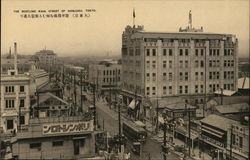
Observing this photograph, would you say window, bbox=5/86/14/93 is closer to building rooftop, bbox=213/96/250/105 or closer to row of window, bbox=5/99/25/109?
row of window, bbox=5/99/25/109

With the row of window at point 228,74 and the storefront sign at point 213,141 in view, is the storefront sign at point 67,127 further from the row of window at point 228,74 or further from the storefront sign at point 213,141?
the row of window at point 228,74

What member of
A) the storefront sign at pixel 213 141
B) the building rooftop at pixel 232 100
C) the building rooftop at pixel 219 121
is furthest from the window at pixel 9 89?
the building rooftop at pixel 232 100

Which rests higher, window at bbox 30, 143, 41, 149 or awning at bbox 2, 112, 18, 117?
window at bbox 30, 143, 41, 149

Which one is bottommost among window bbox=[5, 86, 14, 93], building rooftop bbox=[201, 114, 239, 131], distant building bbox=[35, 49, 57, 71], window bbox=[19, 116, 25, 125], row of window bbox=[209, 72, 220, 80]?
window bbox=[19, 116, 25, 125]

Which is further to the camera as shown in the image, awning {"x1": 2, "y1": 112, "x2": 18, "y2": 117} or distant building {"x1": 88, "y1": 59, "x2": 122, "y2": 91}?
distant building {"x1": 88, "y1": 59, "x2": 122, "y2": 91}

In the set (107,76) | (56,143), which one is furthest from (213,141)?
(107,76)

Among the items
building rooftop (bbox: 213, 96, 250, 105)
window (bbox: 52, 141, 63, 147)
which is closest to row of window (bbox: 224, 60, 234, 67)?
building rooftop (bbox: 213, 96, 250, 105)

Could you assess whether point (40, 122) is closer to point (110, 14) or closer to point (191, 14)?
point (110, 14)
